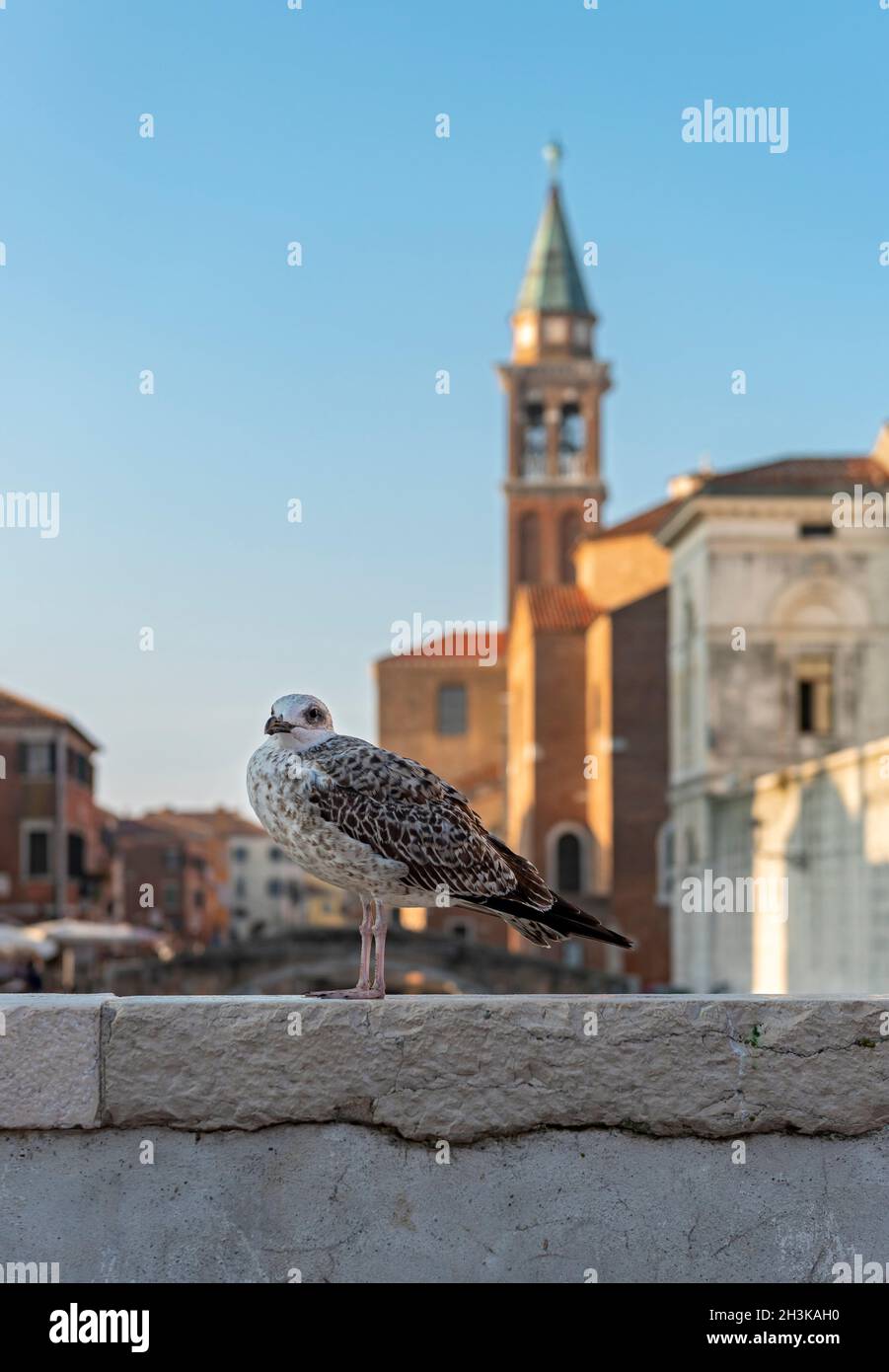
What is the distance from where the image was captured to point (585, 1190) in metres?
4.68

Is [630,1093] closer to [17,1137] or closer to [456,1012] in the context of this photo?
[456,1012]

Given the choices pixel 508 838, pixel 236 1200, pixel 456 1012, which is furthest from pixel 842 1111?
pixel 508 838

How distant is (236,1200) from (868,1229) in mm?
1531

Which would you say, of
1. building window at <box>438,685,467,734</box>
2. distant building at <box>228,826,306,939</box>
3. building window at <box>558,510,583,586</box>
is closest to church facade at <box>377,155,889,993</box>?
building window at <box>558,510,583,586</box>

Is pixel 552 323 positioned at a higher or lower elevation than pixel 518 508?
higher

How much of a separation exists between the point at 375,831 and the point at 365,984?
1.32 feet

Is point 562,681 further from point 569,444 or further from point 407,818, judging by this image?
point 407,818

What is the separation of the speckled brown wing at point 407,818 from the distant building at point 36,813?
176 ft

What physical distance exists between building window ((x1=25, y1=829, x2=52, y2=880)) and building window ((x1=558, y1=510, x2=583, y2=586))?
23620mm

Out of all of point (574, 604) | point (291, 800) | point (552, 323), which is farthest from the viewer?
point (552, 323)

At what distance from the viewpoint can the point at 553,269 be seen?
77.1 m

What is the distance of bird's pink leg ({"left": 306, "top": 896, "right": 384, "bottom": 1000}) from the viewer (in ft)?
15.7

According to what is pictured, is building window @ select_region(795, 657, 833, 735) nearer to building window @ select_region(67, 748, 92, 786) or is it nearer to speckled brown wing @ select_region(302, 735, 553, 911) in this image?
building window @ select_region(67, 748, 92, 786)
